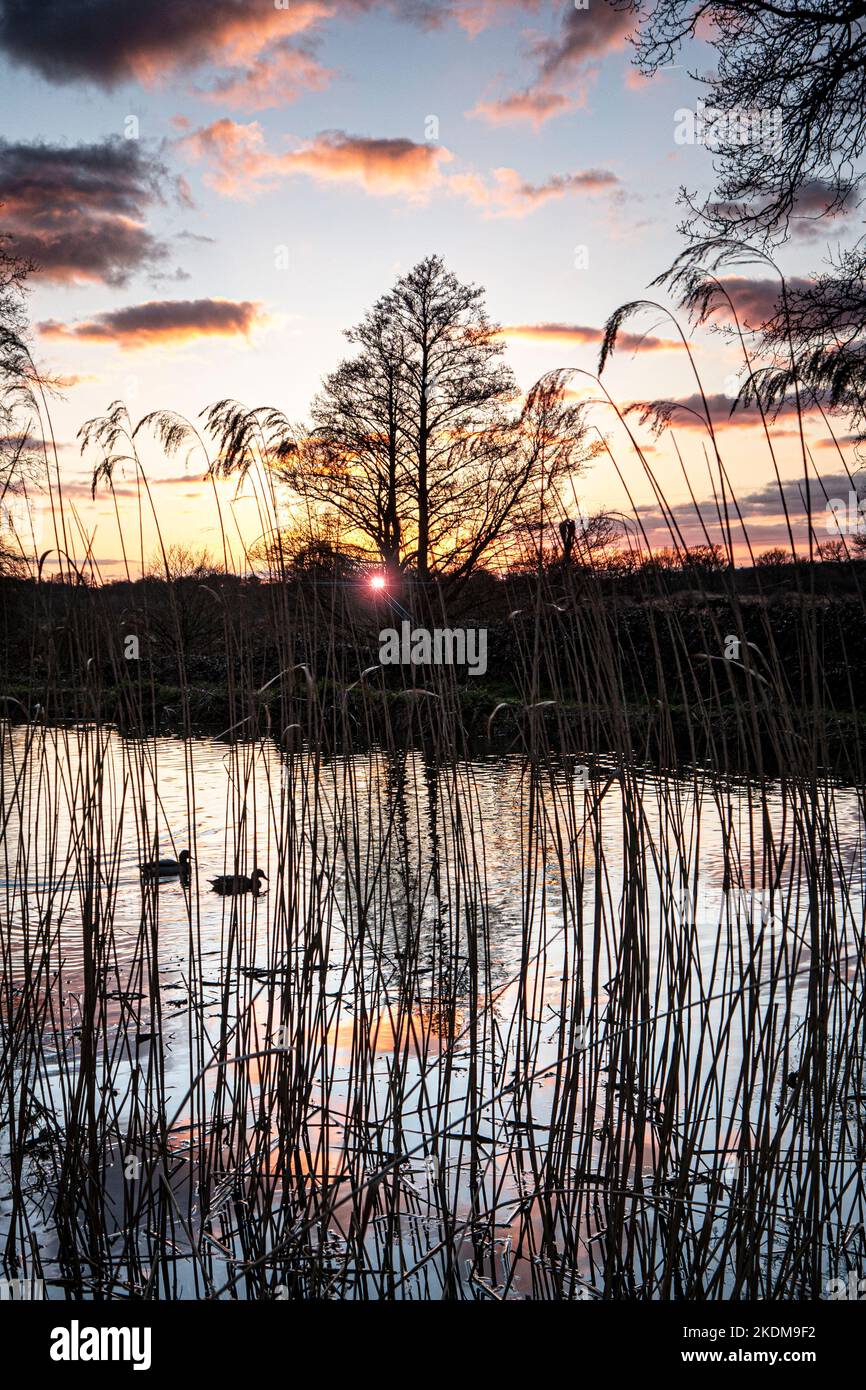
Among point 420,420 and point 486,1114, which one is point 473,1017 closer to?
point 486,1114

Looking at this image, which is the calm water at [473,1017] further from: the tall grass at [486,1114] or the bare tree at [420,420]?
the bare tree at [420,420]

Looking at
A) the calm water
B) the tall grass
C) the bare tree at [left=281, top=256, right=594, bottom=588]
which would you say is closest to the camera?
Result: the tall grass

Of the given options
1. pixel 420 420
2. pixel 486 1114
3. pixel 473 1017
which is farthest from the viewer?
pixel 420 420

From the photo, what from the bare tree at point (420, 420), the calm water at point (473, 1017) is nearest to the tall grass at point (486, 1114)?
the calm water at point (473, 1017)

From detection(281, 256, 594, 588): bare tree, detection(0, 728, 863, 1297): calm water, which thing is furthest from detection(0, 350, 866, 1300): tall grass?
detection(281, 256, 594, 588): bare tree

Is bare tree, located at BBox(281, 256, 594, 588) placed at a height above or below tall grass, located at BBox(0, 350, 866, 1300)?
above

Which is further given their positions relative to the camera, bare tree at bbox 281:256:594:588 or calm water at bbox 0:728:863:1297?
bare tree at bbox 281:256:594:588

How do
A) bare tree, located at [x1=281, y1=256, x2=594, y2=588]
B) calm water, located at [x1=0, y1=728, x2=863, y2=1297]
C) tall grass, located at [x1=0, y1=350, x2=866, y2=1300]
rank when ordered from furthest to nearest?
bare tree, located at [x1=281, y1=256, x2=594, y2=588], calm water, located at [x1=0, y1=728, x2=863, y2=1297], tall grass, located at [x1=0, y1=350, x2=866, y2=1300]

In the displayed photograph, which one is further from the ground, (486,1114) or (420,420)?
(420,420)

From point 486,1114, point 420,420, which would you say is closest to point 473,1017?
point 486,1114

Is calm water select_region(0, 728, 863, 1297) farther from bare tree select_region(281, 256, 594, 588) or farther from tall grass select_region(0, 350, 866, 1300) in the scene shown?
bare tree select_region(281, 256, 594, 588)
